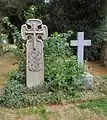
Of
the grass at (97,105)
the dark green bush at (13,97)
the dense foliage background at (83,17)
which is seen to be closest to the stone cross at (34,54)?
the dark green bush at (13,97)

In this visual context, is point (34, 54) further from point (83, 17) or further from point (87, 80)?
point (83, 17)

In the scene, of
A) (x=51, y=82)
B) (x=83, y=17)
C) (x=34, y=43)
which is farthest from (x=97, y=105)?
(x=83, y=17)

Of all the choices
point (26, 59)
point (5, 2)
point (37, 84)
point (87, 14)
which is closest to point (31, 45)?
point (26, 59)

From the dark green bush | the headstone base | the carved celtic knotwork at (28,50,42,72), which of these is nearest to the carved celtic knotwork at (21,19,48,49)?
the carved celtic knotwork at (28,50,42,72)

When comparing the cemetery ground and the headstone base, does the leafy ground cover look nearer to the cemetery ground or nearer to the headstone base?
the cemetery ground

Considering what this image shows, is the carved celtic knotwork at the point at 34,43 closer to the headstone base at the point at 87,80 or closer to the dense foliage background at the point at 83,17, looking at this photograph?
the headstone base at the point at 87,80

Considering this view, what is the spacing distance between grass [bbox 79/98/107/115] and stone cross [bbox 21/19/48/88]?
45.4 inches

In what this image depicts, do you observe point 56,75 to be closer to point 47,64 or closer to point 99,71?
point 47,64

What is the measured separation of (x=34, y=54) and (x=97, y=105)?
1.72 meters

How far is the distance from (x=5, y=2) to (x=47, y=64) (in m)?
9.51

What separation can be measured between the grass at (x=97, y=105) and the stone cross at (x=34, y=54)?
3.79ft

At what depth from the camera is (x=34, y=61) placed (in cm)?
764

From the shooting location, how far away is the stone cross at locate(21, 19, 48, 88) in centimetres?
762

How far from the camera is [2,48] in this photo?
56.8 ft
